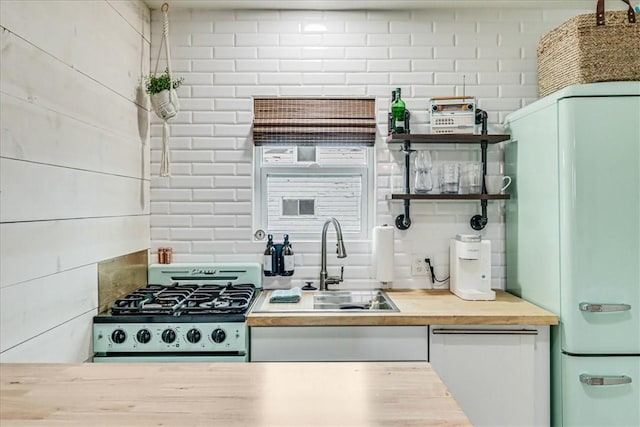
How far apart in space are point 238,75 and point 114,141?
86 centimetres

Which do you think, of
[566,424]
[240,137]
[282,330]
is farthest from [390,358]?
[240,137]

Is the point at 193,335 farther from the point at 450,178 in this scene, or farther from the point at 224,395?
the point at 450,178

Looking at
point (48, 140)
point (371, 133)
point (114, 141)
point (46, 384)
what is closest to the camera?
point (46, 384)

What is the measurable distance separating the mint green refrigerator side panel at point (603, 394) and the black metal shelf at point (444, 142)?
92 centimetres

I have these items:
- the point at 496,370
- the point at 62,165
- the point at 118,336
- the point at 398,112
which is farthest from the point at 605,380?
the point at 62,165

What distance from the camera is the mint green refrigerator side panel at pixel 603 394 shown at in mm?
1928

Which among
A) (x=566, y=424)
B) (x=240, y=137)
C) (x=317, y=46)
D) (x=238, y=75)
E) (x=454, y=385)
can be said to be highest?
(x=317, y=46)

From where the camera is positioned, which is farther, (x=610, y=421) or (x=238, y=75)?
(x=238, y=75)

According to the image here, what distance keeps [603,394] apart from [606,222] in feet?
2.54

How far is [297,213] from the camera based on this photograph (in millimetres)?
2770

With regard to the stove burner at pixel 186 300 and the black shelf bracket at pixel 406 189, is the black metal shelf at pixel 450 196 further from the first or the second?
the stove burner at pixel 186 300

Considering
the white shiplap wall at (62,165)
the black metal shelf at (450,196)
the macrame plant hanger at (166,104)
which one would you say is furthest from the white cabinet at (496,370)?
the macrame plant hanger at (166,104)

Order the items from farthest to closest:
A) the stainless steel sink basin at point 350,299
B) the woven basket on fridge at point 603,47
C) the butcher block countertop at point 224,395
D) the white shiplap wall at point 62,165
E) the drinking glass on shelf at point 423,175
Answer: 1. the drinking glass on shelf at point 423,175
2. the stainless steel sink basin at point 350,299
3. the woven basket on fridge at point 603,47
4. the white shiplap wall at point 62,165
5. the butcher block countertop at point 224,395

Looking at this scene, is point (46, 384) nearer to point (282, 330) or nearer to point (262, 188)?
point (282, 330)
